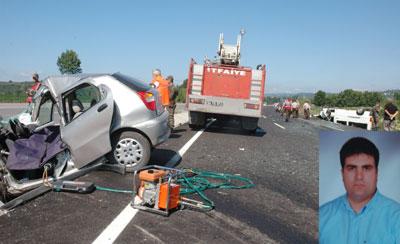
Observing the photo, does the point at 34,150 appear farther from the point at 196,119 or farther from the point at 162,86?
the point at 196,119

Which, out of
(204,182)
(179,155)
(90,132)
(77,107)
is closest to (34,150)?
(90,132)

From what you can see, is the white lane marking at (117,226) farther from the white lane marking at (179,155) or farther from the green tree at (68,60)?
the green tree at (68,60)

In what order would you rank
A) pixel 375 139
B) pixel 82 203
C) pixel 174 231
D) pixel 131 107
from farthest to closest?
pixel 131 107, pixel 82 203, pixel 174 231, pixel 375 139

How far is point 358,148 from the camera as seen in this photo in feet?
6.92

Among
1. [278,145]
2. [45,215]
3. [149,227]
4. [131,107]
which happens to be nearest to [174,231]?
[149,227]

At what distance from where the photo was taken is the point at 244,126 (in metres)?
14.5

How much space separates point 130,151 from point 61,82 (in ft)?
5.22

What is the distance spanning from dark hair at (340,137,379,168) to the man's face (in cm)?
2

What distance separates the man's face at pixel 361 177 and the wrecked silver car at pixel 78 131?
14.9ft

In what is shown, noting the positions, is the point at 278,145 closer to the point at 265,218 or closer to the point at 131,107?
the point at 131,107

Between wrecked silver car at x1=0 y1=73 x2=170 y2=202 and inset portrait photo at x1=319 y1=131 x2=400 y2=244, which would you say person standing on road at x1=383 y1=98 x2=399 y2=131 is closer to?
wrecked silver car at x1=0 y1=73 x2=170 y2=202

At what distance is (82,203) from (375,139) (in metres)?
3.83

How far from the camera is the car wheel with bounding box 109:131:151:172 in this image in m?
6.50

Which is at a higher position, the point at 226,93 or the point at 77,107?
the point at 226,93
